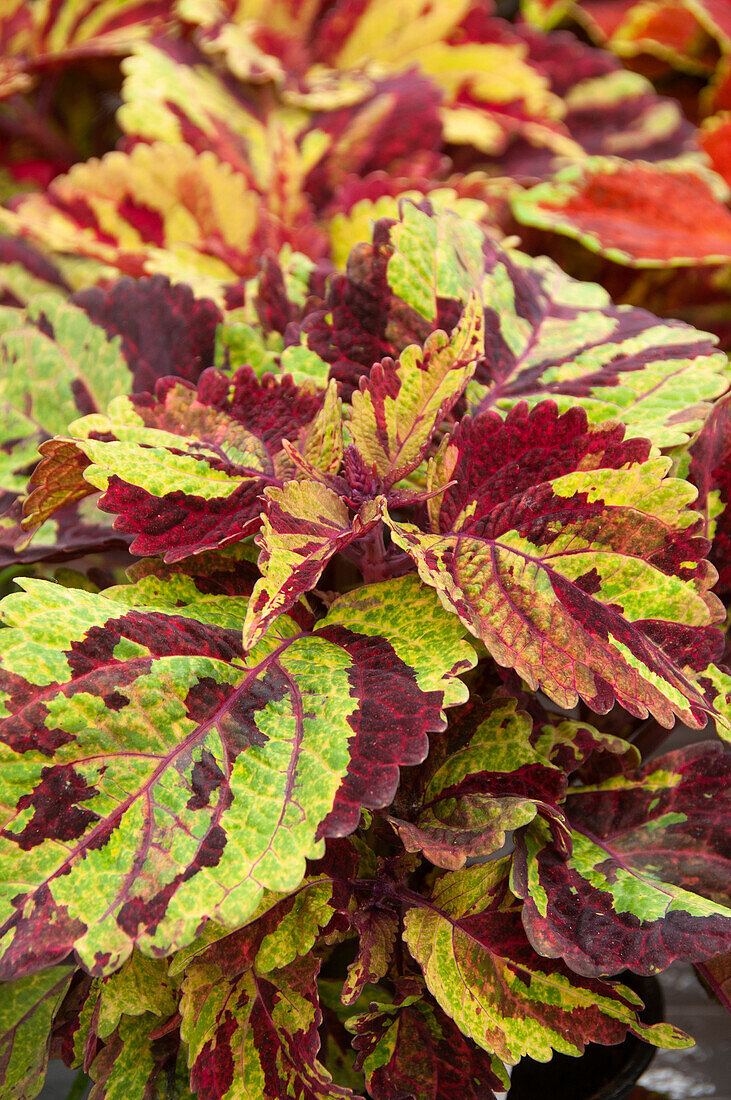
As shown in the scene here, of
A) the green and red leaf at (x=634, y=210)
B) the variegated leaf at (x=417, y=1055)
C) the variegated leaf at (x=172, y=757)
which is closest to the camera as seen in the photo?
the variegated leaf at (x=172, y=757)

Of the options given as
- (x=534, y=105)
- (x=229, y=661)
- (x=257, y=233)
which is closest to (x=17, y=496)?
A: (x=229, y=661)

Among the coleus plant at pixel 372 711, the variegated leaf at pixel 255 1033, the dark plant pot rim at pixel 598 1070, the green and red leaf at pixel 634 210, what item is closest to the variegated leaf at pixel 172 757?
the coleus plant at pixel 372 711

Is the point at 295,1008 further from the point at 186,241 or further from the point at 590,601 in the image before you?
the point at 186,241

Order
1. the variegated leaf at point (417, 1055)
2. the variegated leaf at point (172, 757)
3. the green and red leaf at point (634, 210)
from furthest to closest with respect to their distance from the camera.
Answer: the green and red leaf at point (634, 210), the variegated leaf at point (417, 1055), the variegated leaf at point (172, 757)

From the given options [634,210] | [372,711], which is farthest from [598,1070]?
[634,210]

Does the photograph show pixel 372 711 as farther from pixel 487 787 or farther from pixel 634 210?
pixel 634 210

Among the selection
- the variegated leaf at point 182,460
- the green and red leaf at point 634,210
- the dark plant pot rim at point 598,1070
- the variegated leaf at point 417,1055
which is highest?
the variegated leaf at point 182,460

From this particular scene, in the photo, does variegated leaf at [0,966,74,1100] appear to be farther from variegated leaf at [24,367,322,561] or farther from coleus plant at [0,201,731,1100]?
variegated leaf at [24,367,322,561]

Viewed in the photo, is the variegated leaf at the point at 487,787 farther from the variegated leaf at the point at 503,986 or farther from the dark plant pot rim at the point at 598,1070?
the dark plant pot rim at the point at 598,1070

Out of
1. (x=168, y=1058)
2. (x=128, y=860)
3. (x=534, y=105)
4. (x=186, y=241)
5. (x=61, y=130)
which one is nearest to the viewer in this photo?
(x=128, y=860)
